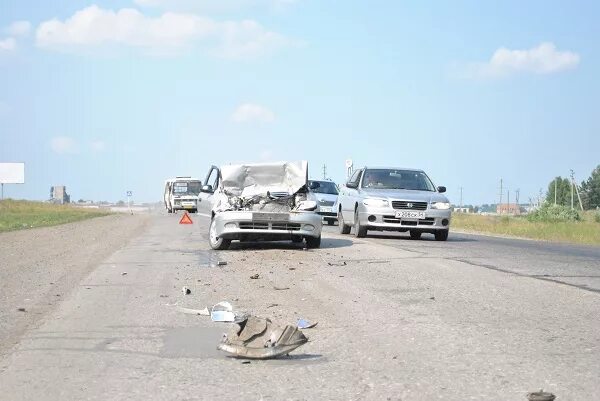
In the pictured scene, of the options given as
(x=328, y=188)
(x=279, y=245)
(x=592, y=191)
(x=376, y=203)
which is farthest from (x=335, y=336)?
(x=592, y=191)

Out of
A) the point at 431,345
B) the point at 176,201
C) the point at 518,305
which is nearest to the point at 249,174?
the point at 518,305

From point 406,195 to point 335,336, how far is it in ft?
45.4

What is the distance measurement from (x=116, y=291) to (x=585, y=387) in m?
6.45

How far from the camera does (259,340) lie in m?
6.49

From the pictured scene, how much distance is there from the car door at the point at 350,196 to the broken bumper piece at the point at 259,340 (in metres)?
15.2

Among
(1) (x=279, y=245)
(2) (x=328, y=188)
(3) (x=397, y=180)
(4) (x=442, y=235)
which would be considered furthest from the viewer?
(2) (x=328, y=188)

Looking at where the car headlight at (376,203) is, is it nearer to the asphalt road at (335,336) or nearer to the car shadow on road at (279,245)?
the car shadow on road at (279,245)

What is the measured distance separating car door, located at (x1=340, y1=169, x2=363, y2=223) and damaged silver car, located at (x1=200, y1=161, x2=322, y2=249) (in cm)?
360

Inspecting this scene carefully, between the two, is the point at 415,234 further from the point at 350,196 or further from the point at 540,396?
the point at 540,396

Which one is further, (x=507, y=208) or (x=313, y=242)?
(x=507, y=208)

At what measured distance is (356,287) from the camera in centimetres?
1062

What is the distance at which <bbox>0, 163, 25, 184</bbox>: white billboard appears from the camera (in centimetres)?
9738

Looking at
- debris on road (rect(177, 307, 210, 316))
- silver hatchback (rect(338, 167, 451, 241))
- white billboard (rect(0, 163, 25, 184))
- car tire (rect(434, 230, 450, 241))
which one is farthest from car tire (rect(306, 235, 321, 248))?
white billboard (rect(0, 163, 25, 184))

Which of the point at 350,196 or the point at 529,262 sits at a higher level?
the point at 350,196
